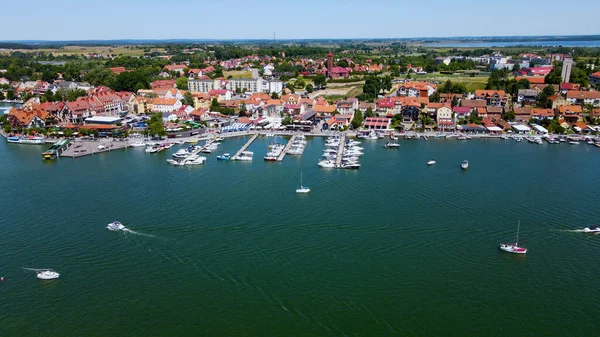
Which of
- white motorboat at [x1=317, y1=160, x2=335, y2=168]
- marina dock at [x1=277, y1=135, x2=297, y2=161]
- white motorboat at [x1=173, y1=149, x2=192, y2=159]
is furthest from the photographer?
marina dock at [x1=277, y1=135, x2=297, y2=161]

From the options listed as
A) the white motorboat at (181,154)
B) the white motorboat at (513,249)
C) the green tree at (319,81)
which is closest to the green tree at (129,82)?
the green tree at (319,81)

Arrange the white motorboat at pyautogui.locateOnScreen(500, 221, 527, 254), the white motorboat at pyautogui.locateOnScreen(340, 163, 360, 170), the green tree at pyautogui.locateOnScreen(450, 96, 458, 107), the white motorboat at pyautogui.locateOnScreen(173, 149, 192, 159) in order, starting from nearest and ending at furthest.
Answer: the white motorboat at pyautogui.locateOnScreen(500, 221, 527, 254) < the white motorboat at pyautogui.locateOnScreen(340, 163, 360, 170) < the white motorboat at pyautogui.locateOnScreen(173, 149, 192, 159) < the green tree at pyautogui.locateOnScreen(450, 96, 458, 107)

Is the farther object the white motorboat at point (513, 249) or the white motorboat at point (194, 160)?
the white motorboat at point (194, 160)

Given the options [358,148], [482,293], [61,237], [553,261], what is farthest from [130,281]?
[358,148]

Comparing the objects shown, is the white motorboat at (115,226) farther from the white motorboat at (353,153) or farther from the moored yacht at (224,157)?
the white motorboat at (353,153)

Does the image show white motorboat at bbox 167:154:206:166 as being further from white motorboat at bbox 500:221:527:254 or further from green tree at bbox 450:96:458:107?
green tree at bbox 450:96:458:107

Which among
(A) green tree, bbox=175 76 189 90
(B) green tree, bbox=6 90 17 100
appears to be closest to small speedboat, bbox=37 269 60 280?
(A) green tree, bbox=175 76 189 90

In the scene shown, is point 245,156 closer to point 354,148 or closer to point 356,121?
point 354,148

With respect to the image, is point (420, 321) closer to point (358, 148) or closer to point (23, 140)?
point (358, 148)

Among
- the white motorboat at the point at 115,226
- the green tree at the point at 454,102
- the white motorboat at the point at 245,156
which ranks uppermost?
the green tree at the point at 454,102
